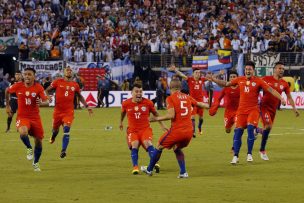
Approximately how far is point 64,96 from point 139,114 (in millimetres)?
5225

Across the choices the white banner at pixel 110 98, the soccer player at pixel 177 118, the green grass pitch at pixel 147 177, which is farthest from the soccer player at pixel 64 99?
the white banner at pixel 110 98

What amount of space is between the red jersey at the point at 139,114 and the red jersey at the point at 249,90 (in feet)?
9.86

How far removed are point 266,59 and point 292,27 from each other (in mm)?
3936

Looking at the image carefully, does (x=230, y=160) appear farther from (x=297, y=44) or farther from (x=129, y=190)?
(x=297, y=44)

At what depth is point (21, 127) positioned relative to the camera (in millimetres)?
19781

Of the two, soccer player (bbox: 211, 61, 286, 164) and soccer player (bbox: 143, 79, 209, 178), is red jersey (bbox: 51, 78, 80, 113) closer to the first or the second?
soccer player (bbox: 211, 61, 286, 164)

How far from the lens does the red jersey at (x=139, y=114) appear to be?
769 inches

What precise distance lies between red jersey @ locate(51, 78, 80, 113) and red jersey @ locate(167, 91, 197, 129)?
696 centimetres

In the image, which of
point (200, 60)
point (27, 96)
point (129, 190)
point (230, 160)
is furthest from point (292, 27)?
point (129, 190)

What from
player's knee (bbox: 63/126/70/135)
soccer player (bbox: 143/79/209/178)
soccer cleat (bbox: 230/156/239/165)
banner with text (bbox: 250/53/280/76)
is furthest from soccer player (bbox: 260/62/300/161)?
banner with text (bbox: 250/53/280/76)

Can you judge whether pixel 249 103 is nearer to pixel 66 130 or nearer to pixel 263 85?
pixel 263 85

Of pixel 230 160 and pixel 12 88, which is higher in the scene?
pixel 12 88

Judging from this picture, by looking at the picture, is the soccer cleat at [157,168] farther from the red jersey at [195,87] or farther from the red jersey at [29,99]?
the red jersey at [195,87]

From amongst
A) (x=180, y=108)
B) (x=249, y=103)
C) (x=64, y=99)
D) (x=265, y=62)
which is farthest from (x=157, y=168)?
(x=265, y=62)
